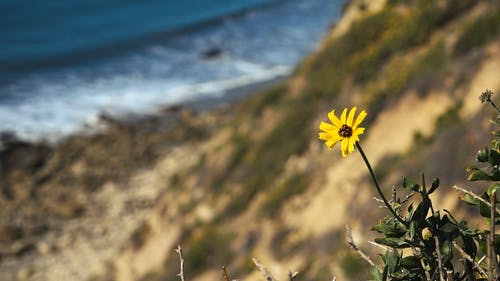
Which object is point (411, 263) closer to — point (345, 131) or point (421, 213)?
point (421, 213)

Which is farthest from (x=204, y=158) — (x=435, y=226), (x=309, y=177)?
(x=435, y=226)

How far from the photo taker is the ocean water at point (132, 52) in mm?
35812

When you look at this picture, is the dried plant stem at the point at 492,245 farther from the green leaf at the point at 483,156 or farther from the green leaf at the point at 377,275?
the green leaf at the point at 377,275

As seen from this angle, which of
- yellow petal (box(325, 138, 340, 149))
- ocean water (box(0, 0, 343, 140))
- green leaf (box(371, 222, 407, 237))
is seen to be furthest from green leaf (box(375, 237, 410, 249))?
ocean water (box(0, 0, 343, 140))

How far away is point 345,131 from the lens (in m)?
2.81

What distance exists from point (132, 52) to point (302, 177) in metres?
27.7

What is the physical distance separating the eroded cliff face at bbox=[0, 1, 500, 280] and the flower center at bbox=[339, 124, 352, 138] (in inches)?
257

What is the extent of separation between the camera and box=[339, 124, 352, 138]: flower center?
280 centimetres

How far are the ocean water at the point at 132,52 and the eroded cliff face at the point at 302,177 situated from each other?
731cm

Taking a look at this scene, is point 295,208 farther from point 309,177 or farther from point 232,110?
point 232,110

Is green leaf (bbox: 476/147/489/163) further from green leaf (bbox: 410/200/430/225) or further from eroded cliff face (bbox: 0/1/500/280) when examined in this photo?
eroded cliff face (bbox: 0/1/500/280)

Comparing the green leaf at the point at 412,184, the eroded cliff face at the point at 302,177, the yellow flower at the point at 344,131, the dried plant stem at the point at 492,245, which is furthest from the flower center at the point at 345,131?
the eroded cliff face at the point at 302,177

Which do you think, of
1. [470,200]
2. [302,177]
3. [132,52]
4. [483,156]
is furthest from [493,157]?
[132,52]

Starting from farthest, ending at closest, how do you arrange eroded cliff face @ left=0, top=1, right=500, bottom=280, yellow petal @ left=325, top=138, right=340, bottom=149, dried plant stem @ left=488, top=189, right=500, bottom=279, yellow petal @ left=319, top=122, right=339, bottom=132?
eroded cliff face @ left=0, top=1, right=500, bottom=280 < yellow petal @ left=319, top=122, right=339, bottom=132 < yellow petal @ left=325, top=138, right=340, bottom=149 < dried plant stem @ left=488, top=189, right=500, bottom=279
